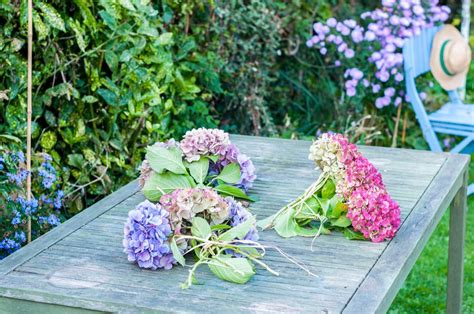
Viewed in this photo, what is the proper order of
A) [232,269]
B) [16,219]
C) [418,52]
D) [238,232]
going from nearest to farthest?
[232,269]
[238,232]
[16,219]
[418,52]

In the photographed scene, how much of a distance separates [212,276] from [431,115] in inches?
145

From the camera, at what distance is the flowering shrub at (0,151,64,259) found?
9.79 feet

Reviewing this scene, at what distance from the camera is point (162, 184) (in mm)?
2688

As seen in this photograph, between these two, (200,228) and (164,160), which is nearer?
(200,228)

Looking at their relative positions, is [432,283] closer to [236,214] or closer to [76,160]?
[76,160]

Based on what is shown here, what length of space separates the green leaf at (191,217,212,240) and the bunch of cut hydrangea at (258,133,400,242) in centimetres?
28

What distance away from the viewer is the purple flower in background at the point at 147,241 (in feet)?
7.12

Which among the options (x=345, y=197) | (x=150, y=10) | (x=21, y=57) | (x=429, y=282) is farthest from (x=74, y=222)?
(x=429, y=282)

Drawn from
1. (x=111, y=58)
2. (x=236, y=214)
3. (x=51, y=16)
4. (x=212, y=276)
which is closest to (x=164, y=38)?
(x=111, y=58)

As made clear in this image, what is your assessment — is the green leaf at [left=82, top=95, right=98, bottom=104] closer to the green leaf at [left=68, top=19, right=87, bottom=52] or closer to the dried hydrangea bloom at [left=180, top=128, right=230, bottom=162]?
the green leaf at [left=68, top=19, right=87, bottom=52]

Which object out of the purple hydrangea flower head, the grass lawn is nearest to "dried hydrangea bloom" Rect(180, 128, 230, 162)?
the purple hydrangea flower head

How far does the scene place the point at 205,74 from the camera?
16.2 ft

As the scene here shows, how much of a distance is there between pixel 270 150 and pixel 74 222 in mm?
1150

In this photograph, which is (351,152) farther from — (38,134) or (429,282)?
(429,282)
